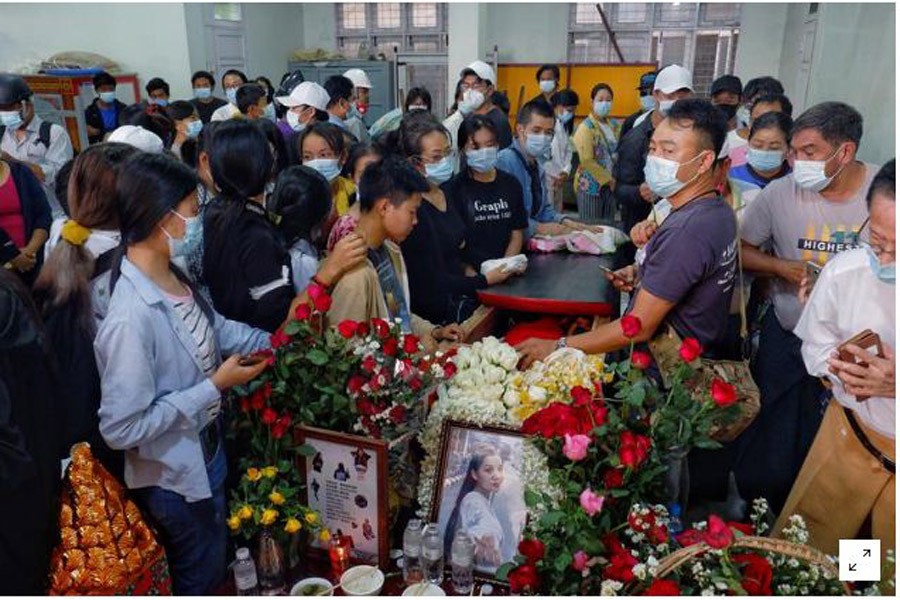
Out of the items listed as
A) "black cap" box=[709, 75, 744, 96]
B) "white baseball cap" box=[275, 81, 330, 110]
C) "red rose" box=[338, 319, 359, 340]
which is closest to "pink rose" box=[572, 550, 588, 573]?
"red rose" box=[338, 319, 359, 340]

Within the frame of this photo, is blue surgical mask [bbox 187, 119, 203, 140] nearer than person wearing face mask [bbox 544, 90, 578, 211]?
Yes

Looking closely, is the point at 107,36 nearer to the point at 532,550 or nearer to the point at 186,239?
the point at 186,239

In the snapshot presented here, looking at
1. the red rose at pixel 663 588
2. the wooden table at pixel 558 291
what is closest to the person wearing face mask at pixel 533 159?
the wooden table at pixel 558 291

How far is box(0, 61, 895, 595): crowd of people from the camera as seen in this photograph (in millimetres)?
1335

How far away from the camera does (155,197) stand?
4.60 ft

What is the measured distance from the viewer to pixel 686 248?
1740 millimetres

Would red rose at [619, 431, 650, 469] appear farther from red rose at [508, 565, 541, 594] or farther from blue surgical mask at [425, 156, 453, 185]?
blue surgical mask at [425, 156, 453, 185]

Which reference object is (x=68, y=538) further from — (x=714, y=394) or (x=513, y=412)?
(x=714, y=394)

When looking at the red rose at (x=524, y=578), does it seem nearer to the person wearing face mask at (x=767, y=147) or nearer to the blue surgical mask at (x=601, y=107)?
the person wearing face mask at (x=767, y=147)

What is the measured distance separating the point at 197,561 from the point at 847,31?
6670 millimetres

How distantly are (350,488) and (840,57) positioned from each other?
21.0 ft

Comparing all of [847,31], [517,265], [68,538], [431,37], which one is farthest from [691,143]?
[431,37]

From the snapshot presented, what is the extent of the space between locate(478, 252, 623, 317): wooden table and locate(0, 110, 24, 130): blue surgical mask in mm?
3080

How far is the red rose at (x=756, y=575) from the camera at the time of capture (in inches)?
44.5
